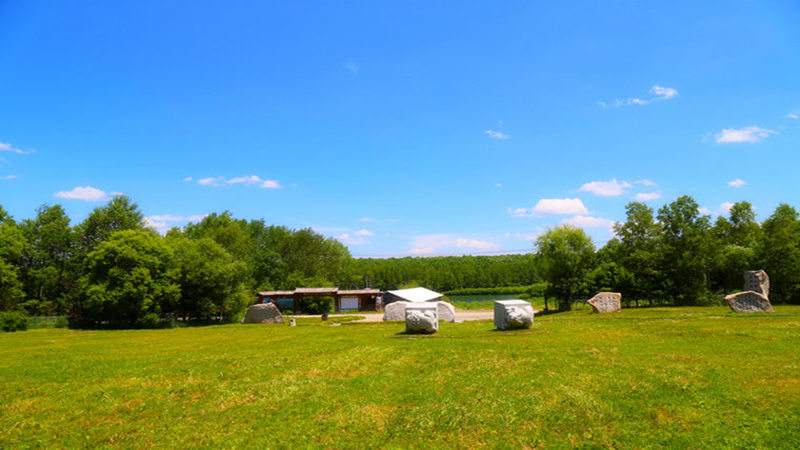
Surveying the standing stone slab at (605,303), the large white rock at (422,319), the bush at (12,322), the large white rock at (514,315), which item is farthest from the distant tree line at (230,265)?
the large white rock at (422,319)

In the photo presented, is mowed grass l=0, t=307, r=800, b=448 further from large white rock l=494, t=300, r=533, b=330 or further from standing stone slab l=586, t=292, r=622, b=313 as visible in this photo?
standing stone slab l=586, t=292, r=622, b=313

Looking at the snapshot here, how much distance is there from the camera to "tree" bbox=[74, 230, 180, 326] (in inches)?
1918

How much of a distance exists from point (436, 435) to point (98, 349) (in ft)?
79.5

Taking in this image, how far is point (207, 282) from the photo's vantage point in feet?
187

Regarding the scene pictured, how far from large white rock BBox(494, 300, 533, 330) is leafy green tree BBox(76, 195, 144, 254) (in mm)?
64429

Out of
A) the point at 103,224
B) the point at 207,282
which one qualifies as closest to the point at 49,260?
the point at 103,224

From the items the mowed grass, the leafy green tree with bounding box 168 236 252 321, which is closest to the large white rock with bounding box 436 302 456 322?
the mowed grass

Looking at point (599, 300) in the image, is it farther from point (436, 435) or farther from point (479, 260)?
point (479, 260)

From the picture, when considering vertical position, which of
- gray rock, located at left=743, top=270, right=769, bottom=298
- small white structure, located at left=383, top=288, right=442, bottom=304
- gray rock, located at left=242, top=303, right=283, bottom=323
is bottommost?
gray rock, located at left=242, top=303, right=283, bottom=323

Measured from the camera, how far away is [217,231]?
9500 cm

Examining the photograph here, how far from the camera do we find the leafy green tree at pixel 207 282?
2228 inches

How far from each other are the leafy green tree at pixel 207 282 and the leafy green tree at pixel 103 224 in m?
19.7

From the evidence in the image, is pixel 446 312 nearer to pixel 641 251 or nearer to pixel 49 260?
pixel 641 251

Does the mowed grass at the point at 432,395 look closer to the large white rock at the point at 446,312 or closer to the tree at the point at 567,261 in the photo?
the large white rock at the point at 446,312
